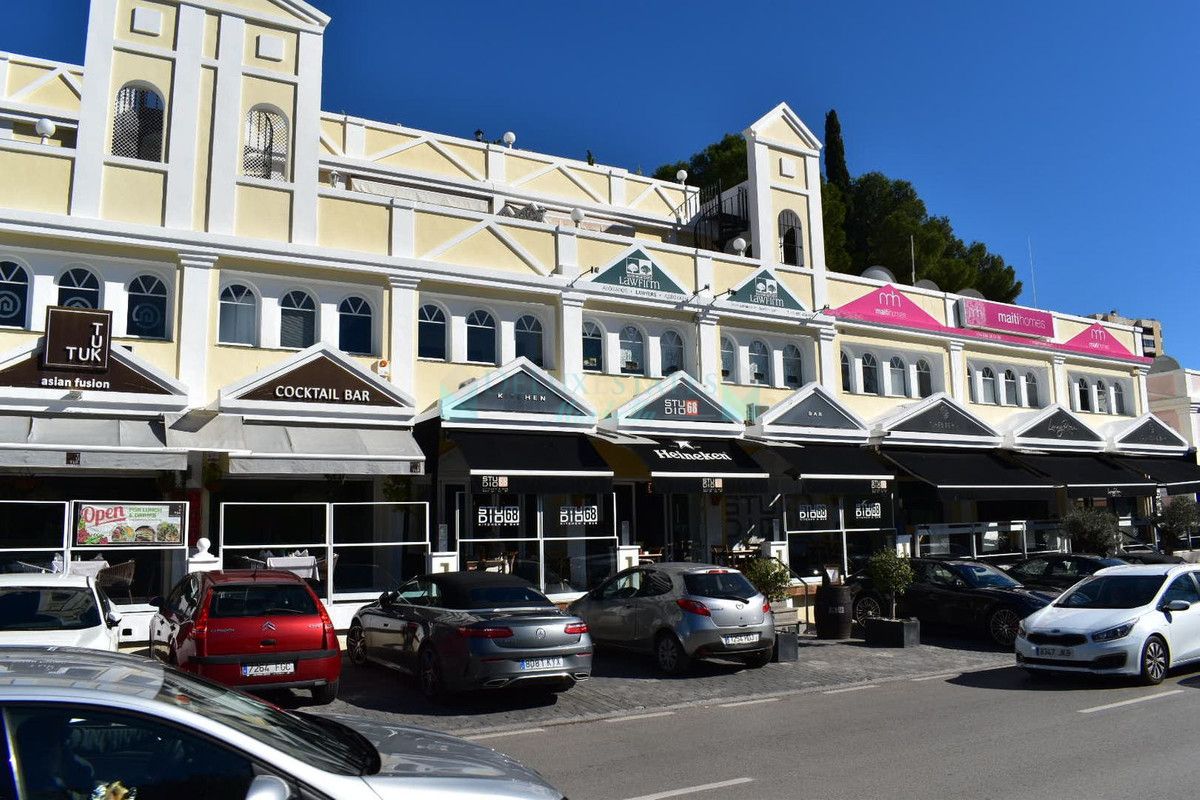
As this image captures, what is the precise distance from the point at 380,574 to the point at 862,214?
116 ft

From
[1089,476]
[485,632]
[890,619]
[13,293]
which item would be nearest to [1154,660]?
[890,619]

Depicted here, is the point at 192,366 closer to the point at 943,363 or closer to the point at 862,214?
the point at 943,363

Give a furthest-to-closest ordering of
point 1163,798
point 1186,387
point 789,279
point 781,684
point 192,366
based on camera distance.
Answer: point 1186,387, point 789,279, point 192,366, point 781,684, point 1163,798

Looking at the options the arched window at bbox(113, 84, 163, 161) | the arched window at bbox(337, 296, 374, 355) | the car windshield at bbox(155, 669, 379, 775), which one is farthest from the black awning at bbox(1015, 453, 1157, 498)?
the car windshield at bbox(155, 669, 379, 775)

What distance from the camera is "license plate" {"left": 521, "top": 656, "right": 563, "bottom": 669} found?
10.9m

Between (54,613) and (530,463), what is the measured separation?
8.87 meters

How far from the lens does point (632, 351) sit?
2134cm

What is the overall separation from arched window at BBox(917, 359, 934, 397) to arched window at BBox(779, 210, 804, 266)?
5.00 m

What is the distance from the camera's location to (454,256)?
1883 cm

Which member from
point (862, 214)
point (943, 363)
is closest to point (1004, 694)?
point (943, 363)

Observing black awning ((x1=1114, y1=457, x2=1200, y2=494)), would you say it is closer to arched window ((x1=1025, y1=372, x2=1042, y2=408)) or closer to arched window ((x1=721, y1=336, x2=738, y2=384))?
arched window ((x1=1025, y1=372, x2=1042, y2=408))

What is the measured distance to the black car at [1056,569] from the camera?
60.7 feet

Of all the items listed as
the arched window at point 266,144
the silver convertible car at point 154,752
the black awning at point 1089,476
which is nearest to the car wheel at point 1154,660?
the silver convertible car at point 154,752

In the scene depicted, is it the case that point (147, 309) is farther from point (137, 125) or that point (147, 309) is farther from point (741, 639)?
point (741, 639)
